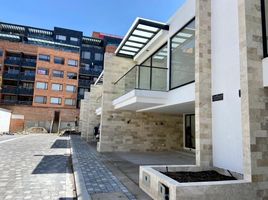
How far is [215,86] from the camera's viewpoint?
20.5 ft

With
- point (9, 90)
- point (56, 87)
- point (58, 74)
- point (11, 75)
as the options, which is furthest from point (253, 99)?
point (11, 75)

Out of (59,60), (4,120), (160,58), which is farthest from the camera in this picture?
(59,60)

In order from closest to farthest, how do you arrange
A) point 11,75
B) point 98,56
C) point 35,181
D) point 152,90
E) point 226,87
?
1. point 226,87
2. point 35,181
3. point 152,90
4. point 11,75
5. point 98,56

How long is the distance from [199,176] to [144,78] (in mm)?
5490

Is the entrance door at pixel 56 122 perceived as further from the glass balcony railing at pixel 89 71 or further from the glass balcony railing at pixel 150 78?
the glass balcony railing at pixel 150 78

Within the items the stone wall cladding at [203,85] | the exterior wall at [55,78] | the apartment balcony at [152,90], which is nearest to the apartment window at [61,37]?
the exterior wall at [55,78]

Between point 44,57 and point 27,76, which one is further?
point 44,57

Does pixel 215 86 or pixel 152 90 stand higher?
pixel 152 90

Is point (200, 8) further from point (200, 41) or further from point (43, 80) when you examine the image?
point (43, 80)

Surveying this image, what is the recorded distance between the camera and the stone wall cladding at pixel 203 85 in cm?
603

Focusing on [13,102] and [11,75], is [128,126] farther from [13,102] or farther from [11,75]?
[11,75]

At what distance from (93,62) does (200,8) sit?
46.4 metres

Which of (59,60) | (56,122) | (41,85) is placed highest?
(59,60)

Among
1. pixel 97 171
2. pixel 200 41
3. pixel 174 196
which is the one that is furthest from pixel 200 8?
pixel 97 171
